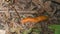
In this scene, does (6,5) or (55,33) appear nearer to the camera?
(55,33)

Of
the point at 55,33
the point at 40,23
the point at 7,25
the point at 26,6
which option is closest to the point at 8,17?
the point at 7,25

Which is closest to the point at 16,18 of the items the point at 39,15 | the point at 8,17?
the point at 8,17

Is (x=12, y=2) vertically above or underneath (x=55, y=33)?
above

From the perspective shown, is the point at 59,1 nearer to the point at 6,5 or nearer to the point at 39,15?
the point at 39,15

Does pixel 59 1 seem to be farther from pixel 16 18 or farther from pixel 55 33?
pixel 16 18

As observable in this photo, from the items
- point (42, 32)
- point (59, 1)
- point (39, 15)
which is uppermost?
point (59, 1)

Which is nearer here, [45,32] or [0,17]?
[45,32]

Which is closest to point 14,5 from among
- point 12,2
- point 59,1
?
point 12,2

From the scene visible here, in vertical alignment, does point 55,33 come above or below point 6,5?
below
